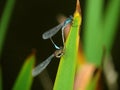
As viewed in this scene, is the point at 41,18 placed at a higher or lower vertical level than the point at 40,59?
higher

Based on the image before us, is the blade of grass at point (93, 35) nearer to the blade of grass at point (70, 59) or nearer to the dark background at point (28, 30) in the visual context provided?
the blade of grass at point (70, 59)

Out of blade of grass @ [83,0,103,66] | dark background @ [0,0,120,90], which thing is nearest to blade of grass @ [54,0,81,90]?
blade of grass @ [83,0,103,66]

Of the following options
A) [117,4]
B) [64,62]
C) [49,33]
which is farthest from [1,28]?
[64,62]

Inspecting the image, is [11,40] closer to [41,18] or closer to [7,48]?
[7,48]

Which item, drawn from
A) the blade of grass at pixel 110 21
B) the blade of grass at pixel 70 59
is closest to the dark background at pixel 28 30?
the blade of grass at pixel 110 21

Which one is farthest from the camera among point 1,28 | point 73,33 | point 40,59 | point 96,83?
point 40,59

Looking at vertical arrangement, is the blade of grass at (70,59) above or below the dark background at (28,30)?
above

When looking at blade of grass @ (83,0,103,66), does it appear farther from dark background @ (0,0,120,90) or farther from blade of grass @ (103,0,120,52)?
dark background @ (0,0,120,90)
